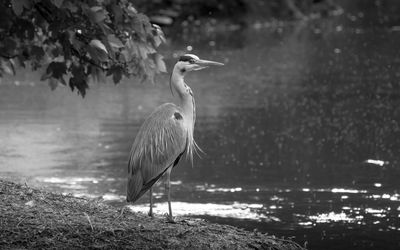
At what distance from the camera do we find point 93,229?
6668 mm

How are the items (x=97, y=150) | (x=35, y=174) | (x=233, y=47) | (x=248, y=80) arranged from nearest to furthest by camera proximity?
(x=35, y=174) < (x=97, y=150) < (x=248, y=80) < (x=233, y=47)

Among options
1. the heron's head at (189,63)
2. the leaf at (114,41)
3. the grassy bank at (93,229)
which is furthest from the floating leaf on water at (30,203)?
the heron's head at (189,63)

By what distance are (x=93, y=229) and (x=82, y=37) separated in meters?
1.59

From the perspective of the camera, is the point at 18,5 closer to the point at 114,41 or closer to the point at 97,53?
the point at 97,53

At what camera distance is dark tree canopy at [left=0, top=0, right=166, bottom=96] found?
6.89 meters

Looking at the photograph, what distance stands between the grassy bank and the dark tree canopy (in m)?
1.14

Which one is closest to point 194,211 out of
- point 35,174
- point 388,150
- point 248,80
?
point 35,174

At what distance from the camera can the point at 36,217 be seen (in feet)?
22.6

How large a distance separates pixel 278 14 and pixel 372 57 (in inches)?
613

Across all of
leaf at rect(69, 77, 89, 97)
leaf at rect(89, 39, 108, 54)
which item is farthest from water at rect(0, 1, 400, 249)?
leaf at rect(89, 39, 108, 54)

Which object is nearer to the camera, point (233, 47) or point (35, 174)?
point (35, 174)

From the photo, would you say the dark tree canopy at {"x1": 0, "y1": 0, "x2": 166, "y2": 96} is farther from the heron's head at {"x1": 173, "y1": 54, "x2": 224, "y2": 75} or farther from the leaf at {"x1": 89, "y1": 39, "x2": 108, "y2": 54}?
the heron's head at {"x1": 173, "y1": 54, "x2": 224, "y2": 75}

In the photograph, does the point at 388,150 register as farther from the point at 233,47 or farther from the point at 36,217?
the point at 233,47

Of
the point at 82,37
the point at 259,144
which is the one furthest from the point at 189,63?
the point at 259,144
